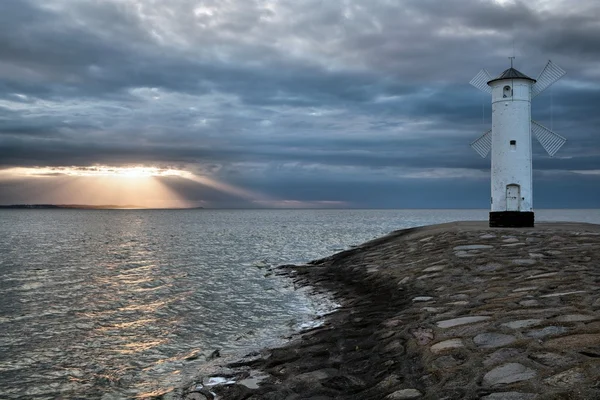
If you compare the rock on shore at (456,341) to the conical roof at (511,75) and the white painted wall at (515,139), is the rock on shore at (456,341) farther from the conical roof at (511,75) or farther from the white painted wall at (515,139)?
the conical roof at (511,75)

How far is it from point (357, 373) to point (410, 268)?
29.8ft

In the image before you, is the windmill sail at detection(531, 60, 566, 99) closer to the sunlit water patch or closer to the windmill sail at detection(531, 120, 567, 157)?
the windmill sail at detection(531, 120, 567, 157)

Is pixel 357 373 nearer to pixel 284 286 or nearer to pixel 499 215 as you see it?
pixel 284 286

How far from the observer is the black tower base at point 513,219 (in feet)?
78.4

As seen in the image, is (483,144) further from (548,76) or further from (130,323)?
(130,323)

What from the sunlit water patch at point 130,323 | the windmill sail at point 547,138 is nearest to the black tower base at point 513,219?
the windmill sail at point 547,138

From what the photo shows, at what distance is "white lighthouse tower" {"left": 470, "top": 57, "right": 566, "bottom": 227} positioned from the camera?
23.8 meters

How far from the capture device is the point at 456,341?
6.77m

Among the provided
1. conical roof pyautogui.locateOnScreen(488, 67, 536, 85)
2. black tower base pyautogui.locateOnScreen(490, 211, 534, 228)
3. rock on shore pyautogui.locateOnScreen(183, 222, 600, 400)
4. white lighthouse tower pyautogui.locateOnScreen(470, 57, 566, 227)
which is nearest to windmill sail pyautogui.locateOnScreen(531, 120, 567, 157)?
white lighthouse tower pyautogui.locateOnScreen(470, 57, 566, 227)

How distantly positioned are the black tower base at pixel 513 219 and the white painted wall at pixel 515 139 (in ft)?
0.82

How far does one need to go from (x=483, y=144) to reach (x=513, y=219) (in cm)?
494

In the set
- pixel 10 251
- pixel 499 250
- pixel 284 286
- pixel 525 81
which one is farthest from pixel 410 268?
pixel 10 251

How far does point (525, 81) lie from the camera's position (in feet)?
79.0

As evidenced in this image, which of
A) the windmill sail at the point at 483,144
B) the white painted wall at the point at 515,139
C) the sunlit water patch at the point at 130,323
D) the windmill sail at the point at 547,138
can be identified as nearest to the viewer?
the sunlit water patch at the point at 130,323
